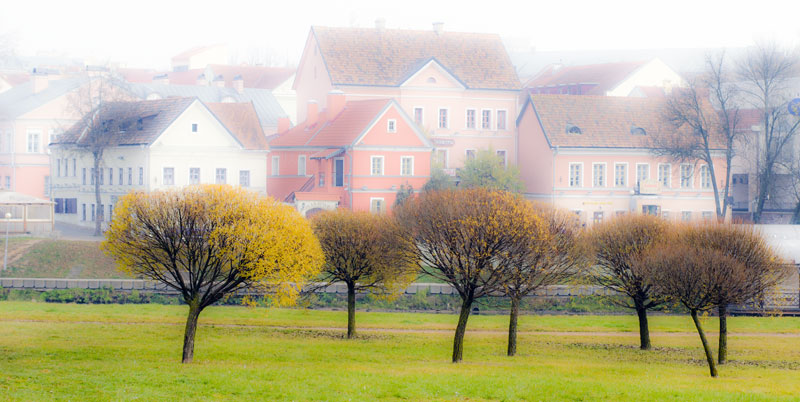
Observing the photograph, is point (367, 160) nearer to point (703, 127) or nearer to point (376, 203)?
point (376, 203)

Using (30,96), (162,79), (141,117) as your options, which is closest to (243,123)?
(141,117)

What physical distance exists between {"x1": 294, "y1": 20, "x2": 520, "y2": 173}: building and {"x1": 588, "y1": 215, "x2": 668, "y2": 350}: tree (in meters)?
38.2

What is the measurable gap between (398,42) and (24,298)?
44.3 m

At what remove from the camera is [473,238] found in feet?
119

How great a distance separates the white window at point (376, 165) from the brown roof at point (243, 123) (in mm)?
8938

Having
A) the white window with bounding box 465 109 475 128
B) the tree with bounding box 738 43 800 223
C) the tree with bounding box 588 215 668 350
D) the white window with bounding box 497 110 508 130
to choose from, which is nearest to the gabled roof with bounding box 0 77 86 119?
the white window with bounding box 465 109 475 128

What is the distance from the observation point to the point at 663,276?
3659cm

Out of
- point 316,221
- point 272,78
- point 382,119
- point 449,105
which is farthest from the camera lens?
point 272,78

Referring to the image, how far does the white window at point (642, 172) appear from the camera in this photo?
78.8 meters

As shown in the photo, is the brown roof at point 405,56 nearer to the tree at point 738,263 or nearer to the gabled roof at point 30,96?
the gabled roof at point 30,96

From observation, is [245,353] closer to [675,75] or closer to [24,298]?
[24,298]

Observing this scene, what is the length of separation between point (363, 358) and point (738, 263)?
14.0 meters

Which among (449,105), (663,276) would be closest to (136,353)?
(663,276)

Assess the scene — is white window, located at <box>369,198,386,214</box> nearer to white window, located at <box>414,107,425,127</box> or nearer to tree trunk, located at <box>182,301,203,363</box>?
white window, located at <box>414,107,425,127</box>
